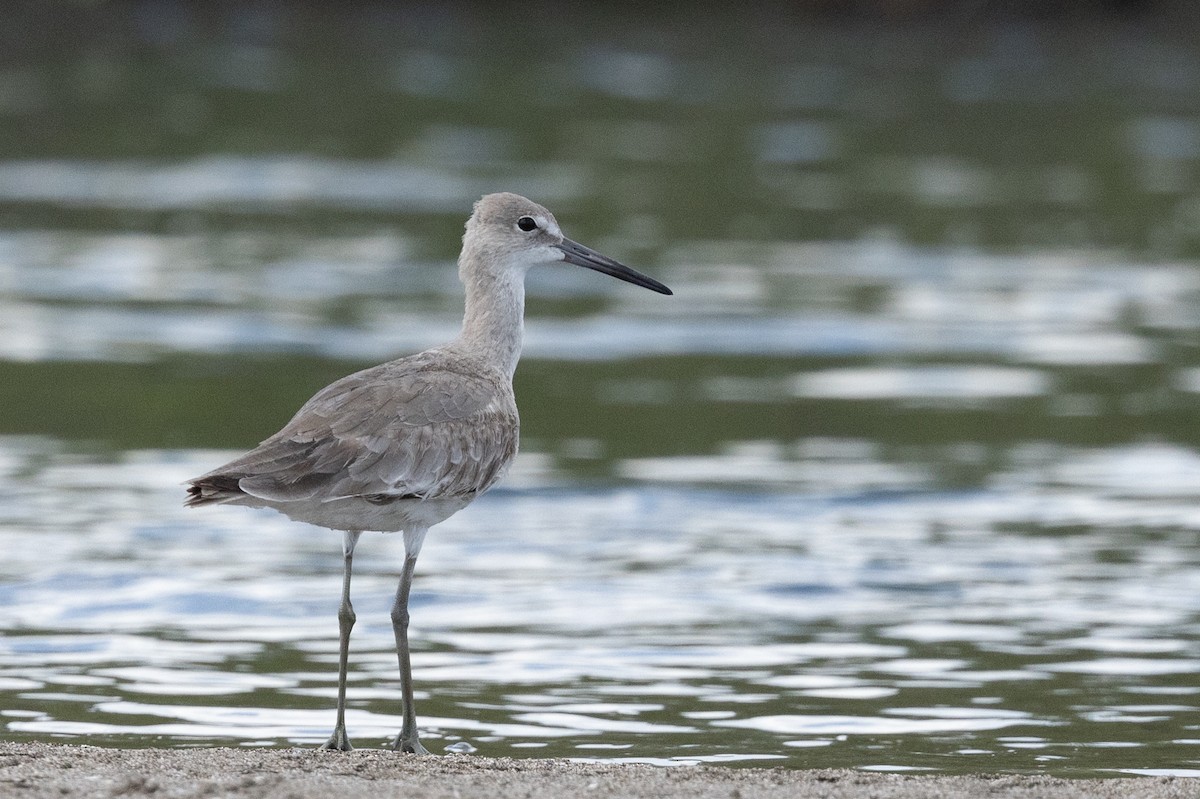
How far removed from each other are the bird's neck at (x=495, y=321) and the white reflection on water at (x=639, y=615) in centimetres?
143

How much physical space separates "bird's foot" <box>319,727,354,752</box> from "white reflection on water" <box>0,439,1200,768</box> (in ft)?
1.93

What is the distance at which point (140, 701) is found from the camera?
919 centimetres

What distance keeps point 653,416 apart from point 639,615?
4379 mm

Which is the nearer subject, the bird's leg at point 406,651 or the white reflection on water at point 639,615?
the bird's leg at point 406,651

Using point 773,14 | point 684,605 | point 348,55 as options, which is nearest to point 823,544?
point 684,605

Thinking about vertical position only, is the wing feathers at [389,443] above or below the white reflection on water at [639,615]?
above

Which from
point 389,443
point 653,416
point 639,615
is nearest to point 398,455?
point 389,443

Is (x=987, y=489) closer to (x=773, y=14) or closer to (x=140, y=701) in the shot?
(x=140, y=701)

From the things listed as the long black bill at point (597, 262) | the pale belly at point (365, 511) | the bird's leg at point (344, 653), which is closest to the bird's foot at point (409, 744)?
the bird's leg at point (344, 653)

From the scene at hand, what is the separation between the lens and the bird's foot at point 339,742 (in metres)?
8.05

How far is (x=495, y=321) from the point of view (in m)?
9.19

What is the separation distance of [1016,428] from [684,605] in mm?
4535

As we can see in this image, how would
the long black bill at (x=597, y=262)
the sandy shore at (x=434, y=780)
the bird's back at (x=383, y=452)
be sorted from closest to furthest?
the sandy shore at (x=434, y=780), the bird's back at (x=383, y=452), the long black bill at (x=597, y=262)

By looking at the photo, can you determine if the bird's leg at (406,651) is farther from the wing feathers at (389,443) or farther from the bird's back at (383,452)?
the wing feathers at (389,443)
